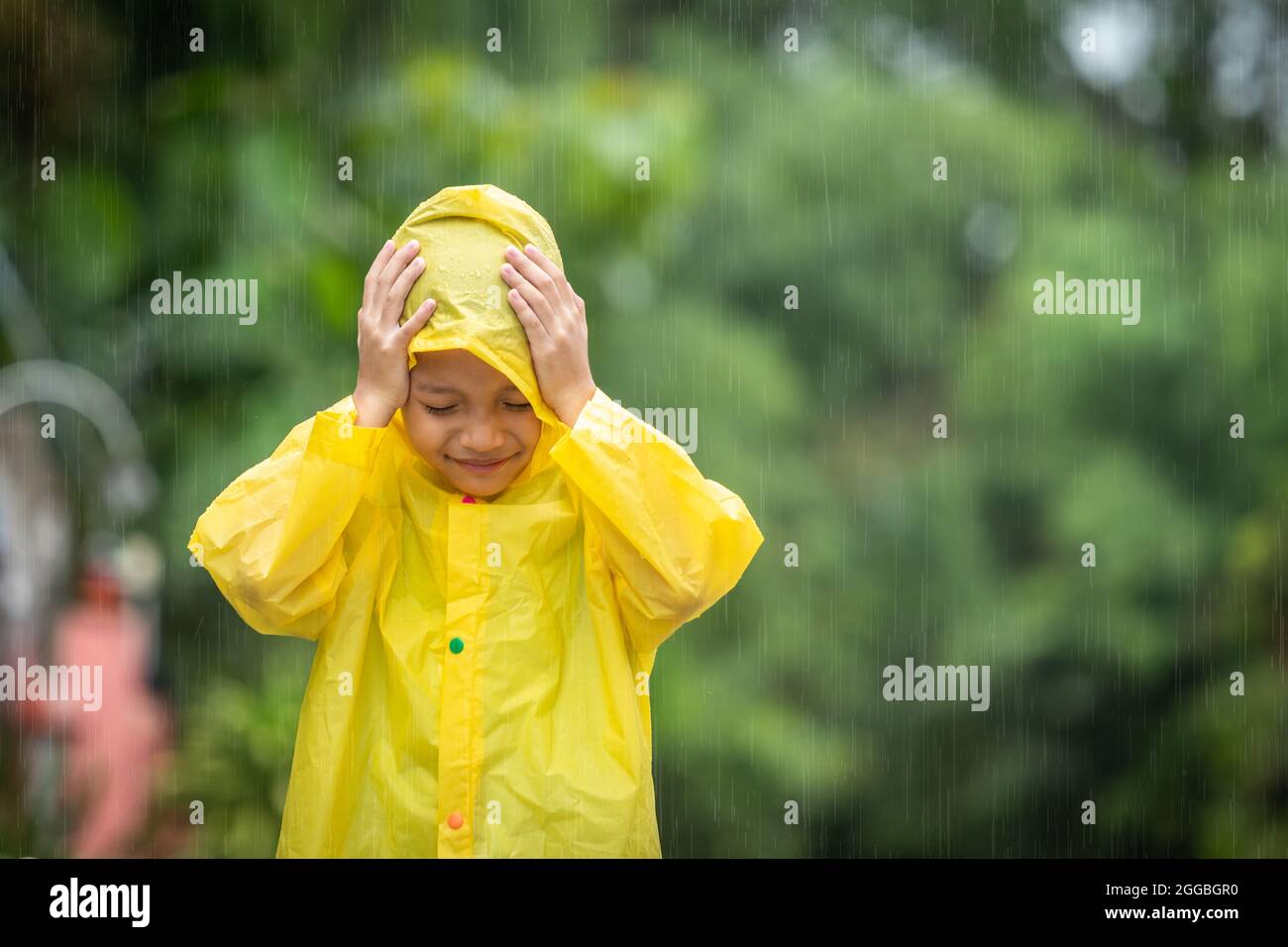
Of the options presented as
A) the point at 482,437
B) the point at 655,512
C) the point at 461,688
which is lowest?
the point at 461,688

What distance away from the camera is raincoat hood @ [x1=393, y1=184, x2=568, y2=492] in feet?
6.58

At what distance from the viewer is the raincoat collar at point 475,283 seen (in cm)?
201

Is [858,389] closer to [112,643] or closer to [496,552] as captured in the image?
[112,643]

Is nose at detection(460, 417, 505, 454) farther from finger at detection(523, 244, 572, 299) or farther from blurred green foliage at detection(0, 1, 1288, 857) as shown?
blurred green foliage at detection(0, 1, 1288, 857)

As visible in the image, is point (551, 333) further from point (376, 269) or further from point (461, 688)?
point (461, 688)

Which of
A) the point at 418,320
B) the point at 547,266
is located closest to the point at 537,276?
the point at 547,266

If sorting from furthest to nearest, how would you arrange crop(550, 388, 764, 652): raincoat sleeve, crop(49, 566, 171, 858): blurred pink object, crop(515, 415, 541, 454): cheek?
crop(49, 566, 171, 858): blurred pink object, crop(515, 415, 541, 454): cheek, crop(550, 388, 764, 652): raincoat sleeve

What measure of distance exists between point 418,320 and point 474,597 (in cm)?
43

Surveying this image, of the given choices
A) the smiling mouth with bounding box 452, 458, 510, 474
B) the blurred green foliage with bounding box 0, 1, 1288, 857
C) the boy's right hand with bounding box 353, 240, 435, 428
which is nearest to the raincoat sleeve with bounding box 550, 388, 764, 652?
the smiling mouth with bounding box 452, 458, 510, 474

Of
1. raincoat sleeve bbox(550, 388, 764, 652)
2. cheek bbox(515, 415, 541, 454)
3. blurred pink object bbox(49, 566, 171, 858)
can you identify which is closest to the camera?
raincoat sleeve bbox(550, 388, 764, 652)

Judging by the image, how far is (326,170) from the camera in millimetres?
4195

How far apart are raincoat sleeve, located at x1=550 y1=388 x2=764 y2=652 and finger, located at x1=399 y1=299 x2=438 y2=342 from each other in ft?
0.89

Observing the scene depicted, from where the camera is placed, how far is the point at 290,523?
6.54 ft

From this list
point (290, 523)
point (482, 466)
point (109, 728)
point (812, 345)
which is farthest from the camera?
point (812, 345)
